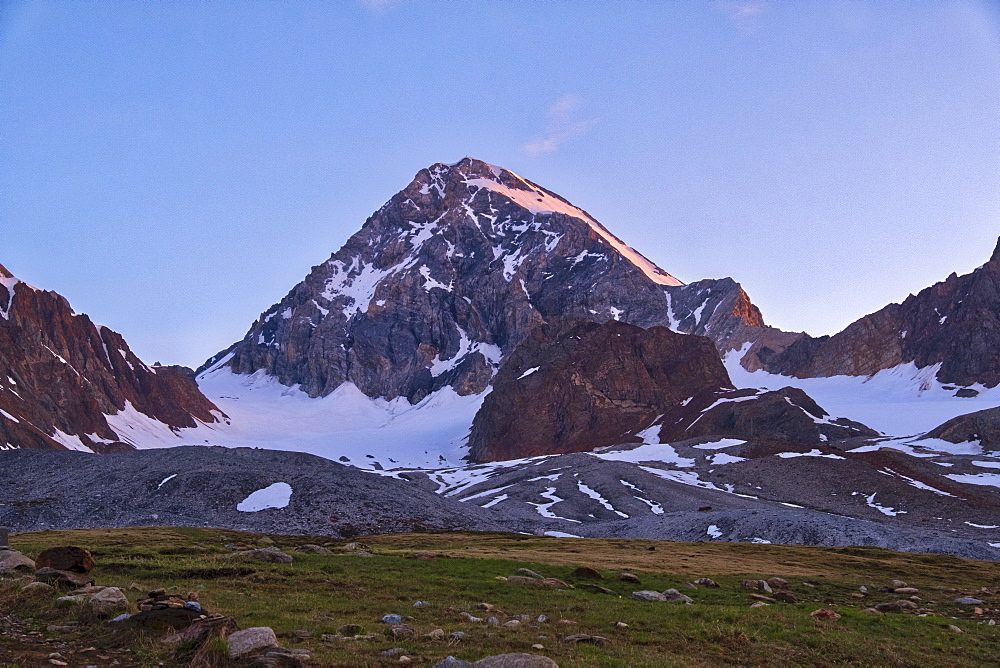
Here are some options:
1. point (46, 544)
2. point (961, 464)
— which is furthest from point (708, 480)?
point (46, 544)

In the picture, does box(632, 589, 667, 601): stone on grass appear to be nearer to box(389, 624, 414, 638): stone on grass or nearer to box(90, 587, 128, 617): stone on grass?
box(389, 624, 414, 638): stone on grass

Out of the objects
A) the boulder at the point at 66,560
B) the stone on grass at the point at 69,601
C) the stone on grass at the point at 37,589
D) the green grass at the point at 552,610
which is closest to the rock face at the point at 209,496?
the green grass at the point at 552,610

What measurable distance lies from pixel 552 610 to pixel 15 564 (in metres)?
19.5

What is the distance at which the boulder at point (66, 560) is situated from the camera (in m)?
29.7

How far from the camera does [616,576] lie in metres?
39.7

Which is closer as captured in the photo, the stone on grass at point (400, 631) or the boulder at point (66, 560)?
the stone on grass at point (400, 631)

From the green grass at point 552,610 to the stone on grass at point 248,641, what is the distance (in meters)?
0.47

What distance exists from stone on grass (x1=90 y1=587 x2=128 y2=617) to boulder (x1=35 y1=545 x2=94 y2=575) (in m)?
8.72

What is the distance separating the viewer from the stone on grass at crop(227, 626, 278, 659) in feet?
56.4

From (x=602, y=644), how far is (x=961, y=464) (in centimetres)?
16879

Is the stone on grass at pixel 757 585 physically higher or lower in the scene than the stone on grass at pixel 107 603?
lower

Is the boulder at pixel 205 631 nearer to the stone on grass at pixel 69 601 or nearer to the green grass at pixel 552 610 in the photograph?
the green grass at pixel 552 610

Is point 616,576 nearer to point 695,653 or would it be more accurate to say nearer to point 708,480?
point 695,653

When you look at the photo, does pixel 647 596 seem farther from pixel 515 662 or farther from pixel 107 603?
pixel 107 603
